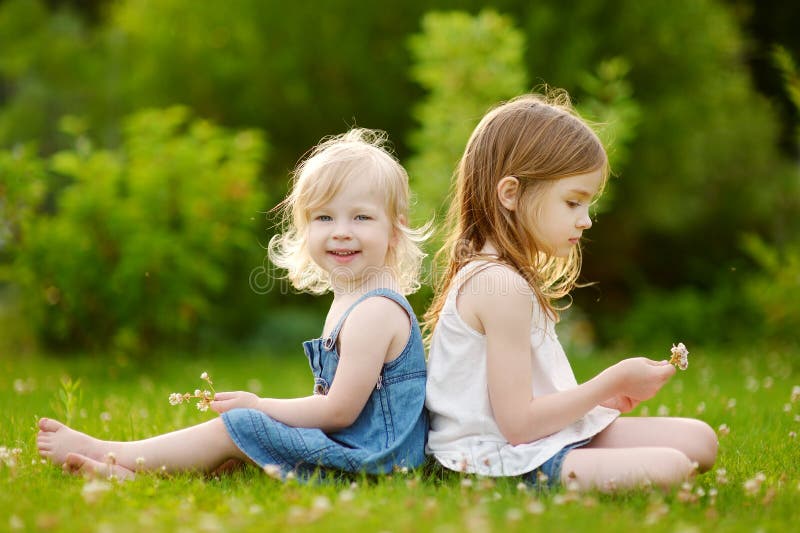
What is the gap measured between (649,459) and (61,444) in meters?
2.02

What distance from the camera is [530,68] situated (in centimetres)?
949

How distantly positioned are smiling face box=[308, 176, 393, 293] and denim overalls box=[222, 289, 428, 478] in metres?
0.14

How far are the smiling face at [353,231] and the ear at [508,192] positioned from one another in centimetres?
44

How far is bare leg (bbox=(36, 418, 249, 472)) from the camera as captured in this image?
3143 millimetres

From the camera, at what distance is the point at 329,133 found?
9898 millimetres

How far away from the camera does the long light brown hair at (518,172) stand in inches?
128

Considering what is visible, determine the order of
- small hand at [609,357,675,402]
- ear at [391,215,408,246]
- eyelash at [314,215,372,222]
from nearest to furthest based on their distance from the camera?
small hand at [609,357,675,402]
eyelash at [314,215,372,222]
ear at [391,215,408,246]

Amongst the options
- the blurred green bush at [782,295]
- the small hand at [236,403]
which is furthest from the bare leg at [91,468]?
the blurred green bush at [782,295]

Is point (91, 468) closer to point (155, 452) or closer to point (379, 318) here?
point (155, 452)

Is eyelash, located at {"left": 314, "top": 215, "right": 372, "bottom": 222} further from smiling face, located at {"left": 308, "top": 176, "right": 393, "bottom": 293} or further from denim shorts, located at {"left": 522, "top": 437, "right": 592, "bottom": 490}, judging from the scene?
denim shorts, located at {"left": 522, "top": 437, "right": 592, "bottom": 490}

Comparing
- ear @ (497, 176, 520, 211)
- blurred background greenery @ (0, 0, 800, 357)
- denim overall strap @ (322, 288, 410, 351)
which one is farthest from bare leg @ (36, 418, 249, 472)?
blurred background greenery @ (0, 0, 800, 357)

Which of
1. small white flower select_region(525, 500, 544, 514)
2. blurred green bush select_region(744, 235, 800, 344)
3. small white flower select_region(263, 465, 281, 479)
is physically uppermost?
blurred green bush select_region(744, 235, 800, 344)

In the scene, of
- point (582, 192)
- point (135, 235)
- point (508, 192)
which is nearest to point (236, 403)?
point (508, 192)

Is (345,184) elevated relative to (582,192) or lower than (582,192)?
elevated
